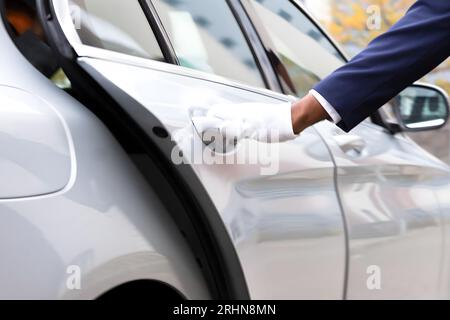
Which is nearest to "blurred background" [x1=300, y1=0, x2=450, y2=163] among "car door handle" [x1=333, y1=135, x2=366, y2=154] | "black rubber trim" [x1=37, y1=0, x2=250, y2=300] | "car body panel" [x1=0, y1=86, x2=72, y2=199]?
"car door handle" [x1=333, y1=135, x2=366, y2=154]

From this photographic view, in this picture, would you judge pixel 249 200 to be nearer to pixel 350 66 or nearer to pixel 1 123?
pixel 350 66

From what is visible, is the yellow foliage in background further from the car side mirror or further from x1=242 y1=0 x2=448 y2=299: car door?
x1=242 y1=0 x2=448 y2=299: car door

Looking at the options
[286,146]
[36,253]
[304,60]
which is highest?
[304,60]

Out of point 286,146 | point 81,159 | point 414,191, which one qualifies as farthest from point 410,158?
point 81,159

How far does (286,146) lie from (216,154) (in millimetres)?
366

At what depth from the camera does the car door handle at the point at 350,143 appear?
2.83 m

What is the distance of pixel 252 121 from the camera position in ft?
7.43

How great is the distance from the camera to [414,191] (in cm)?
312

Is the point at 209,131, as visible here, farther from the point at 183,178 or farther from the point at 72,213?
the point at 72,213

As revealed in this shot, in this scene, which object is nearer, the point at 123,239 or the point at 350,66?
the point at 123,239

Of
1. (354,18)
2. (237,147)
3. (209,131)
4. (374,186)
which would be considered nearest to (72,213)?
(209,131)

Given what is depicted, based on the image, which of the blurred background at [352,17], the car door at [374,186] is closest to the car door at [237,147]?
the car door at [374,186]

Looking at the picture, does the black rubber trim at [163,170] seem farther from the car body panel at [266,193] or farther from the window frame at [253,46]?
the window frame at [253,46]

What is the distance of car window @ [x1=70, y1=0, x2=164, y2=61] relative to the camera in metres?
2.19
